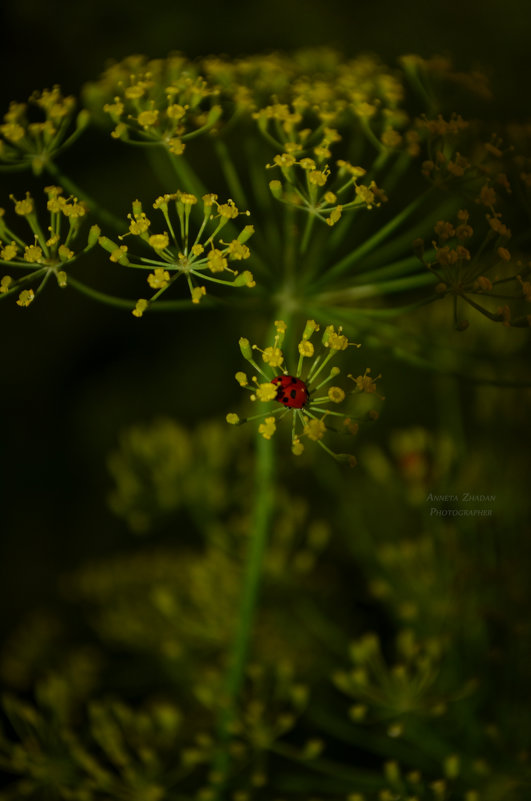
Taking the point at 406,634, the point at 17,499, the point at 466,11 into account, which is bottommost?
the point at 406,634

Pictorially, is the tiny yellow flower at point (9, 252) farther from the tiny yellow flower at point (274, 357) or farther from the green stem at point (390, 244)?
the green stem at point (390, 244)

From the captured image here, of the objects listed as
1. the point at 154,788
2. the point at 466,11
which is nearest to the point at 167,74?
the point at 154,788

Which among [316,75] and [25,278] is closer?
[25,278]

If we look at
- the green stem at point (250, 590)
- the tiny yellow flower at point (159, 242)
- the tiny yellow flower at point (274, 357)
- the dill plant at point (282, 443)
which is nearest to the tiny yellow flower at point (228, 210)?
the dill plant at point (282, 443)

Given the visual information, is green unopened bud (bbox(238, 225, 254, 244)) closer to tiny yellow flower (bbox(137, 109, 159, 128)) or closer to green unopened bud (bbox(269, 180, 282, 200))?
green unopened bud (bbox(269, 180, 282, 200))

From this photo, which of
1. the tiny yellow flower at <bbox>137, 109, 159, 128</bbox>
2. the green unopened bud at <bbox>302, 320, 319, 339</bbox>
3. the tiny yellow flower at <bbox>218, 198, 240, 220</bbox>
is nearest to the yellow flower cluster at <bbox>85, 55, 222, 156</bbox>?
the tiny yellow flower at <bbox>137, 109, 159, 128</bbox>

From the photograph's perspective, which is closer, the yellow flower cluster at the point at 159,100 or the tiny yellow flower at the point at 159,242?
the tiny yellow flower at the point at 159,242

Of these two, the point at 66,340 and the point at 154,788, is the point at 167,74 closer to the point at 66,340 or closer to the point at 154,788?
the point at 154,788

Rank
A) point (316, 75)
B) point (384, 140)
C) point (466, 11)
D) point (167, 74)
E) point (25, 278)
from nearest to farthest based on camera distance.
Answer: point (25, 278)
point (384, 140)
point (167, 74)
point (316, 75)
point (466, 11)
